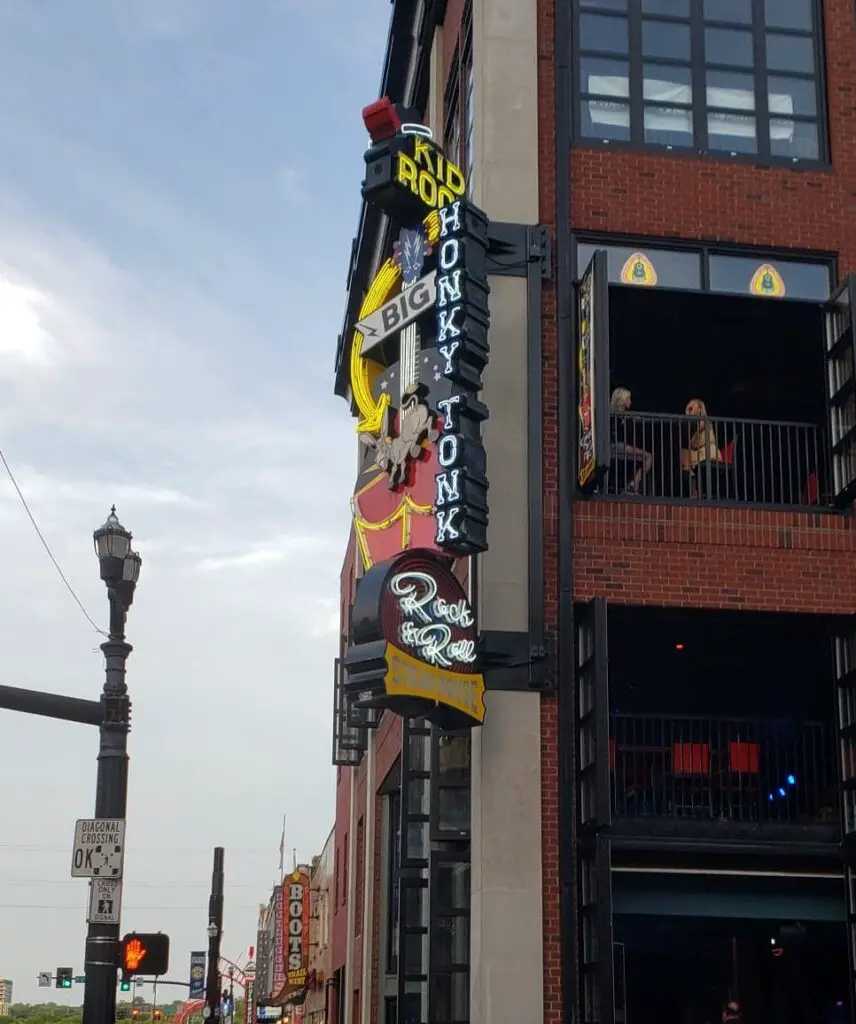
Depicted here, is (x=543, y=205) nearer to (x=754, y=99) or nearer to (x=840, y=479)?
(x=754, y=99)

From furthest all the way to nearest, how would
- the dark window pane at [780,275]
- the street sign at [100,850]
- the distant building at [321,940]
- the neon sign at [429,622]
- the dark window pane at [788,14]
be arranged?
the distant building at [321,940] < the dark window pane at [788,14] < the dark window pane at [780,275] < the neon sign at [429,622] < the street sign at [100,850]

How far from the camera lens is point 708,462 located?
17578 millimetres

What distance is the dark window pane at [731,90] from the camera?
62.4 ft

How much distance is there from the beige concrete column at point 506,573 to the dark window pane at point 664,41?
1573 millimetres

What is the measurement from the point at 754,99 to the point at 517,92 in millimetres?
3237

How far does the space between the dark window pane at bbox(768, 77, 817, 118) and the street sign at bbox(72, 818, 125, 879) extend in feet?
39.9

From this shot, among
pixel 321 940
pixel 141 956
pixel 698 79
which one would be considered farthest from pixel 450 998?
pixel 321 940

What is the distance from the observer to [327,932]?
46250mm

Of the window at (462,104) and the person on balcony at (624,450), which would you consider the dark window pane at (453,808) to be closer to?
the person on balcony at (624,450)

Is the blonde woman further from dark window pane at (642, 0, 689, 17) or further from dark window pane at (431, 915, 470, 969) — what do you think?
dark window pane at (431, 915, 470, 969)

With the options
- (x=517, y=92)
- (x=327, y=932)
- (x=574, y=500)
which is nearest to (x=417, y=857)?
(x=574, y=500)

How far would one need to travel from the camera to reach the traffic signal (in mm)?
14797

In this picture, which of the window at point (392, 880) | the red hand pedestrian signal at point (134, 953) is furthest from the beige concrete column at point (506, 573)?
the window at point (392, 880)

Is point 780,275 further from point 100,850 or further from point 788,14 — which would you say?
point 100,850
